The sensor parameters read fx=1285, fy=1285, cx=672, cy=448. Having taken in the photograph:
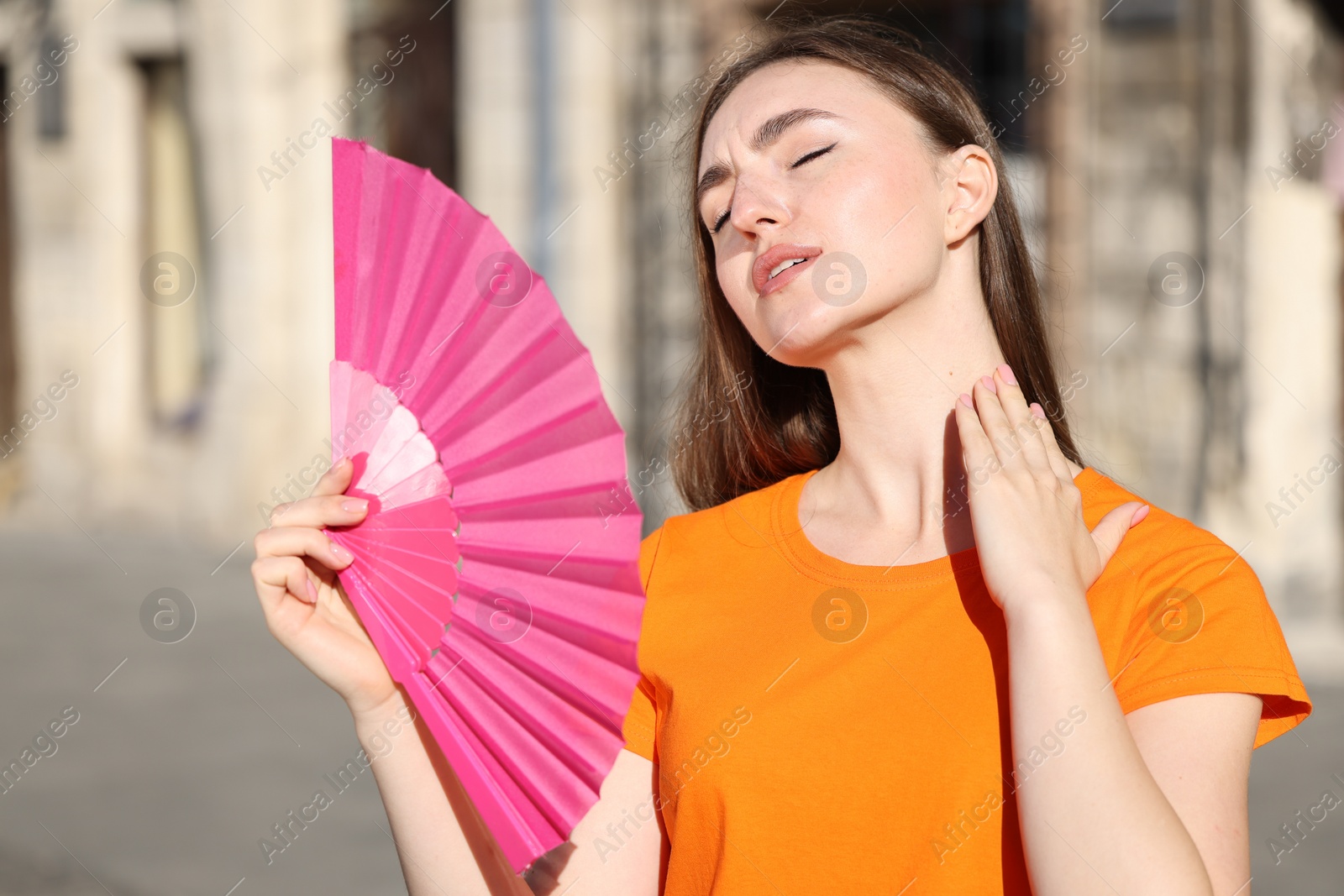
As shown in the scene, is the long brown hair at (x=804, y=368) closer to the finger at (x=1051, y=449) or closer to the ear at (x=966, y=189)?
the ear at (x=966, y=189)

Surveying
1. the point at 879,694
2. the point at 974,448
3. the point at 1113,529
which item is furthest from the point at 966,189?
the point at 879,694

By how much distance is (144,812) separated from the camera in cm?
466

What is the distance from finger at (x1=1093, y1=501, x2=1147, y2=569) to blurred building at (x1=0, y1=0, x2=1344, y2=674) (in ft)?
3.23

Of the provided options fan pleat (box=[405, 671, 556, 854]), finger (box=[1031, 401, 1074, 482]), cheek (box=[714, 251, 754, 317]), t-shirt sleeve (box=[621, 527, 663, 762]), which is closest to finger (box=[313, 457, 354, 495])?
fan pleat (box=[405, 671, 556, 854])

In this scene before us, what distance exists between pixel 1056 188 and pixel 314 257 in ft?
18.7

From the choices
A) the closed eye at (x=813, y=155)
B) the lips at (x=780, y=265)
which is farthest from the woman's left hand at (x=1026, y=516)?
the closed eye at (x=813, y=155)

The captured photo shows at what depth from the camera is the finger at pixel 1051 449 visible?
146 centimetres

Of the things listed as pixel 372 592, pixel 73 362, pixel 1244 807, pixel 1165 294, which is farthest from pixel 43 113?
pixel 1244 807

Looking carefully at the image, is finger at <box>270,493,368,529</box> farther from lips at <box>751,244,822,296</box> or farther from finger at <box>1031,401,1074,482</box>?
finger at <box>1031,401,1074,482</box>

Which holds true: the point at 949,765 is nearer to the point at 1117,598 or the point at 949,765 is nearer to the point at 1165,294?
the point at 1117,598

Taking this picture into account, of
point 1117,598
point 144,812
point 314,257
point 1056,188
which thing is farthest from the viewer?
point 314,257

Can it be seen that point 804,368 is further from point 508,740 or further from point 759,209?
point 508,740

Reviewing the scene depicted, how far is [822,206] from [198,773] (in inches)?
170

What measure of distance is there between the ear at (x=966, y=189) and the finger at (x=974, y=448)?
1.03ft
